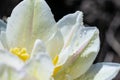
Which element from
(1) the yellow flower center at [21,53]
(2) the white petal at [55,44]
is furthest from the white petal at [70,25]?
(1) the yellow flower center at [21,53]

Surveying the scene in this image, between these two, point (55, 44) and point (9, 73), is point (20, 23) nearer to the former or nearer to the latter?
point (55, 44)

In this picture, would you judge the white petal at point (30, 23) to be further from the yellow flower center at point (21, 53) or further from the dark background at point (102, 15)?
the dark background at point (102, 15)

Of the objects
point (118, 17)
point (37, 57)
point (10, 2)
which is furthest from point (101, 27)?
point (37, 57)

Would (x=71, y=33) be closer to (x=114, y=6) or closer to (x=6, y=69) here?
(x=6, y=69)

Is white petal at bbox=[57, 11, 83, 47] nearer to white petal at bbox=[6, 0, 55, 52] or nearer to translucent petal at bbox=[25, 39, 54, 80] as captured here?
white petal at bbox=[6, 0, 55, 52]

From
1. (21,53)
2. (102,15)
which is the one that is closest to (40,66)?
(21,53)

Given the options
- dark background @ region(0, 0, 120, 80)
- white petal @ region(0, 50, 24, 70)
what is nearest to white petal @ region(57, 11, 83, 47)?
white petal @ region(0, 50, 24, 70)
